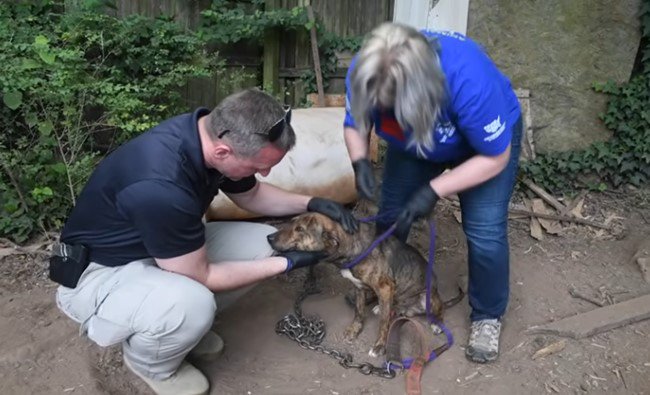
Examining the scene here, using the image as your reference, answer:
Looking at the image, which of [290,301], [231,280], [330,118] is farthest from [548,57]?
[231,280]

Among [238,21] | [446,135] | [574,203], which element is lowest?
[574,203]

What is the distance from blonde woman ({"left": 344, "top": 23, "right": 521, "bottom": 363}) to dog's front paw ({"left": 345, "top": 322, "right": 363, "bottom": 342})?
71 centimetres

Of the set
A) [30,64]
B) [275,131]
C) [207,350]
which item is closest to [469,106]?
[275,131]

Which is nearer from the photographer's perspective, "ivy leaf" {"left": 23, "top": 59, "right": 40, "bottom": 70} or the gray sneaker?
the gray sneaker

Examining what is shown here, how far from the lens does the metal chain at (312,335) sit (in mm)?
3449

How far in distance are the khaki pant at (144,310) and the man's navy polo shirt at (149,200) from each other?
0.14 metres

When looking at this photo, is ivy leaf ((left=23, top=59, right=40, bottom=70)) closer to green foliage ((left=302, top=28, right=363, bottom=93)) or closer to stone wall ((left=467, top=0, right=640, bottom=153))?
green foliage ((left=302, top=28, right=363, bottom=93))

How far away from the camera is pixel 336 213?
3430 mm

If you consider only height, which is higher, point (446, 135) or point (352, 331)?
point (446, 135)

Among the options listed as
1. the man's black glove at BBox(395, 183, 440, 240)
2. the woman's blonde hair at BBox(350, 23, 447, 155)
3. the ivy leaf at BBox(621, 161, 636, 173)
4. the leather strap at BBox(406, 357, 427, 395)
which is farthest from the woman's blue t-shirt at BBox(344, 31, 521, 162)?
the ivy leaf at BBox(621, 161, 636, 173)

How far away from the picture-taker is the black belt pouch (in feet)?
9.78

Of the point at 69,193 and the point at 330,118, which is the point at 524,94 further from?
the point at 69,193

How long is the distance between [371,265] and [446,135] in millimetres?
1006

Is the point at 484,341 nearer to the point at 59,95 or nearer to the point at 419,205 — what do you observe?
the point at 419,205
